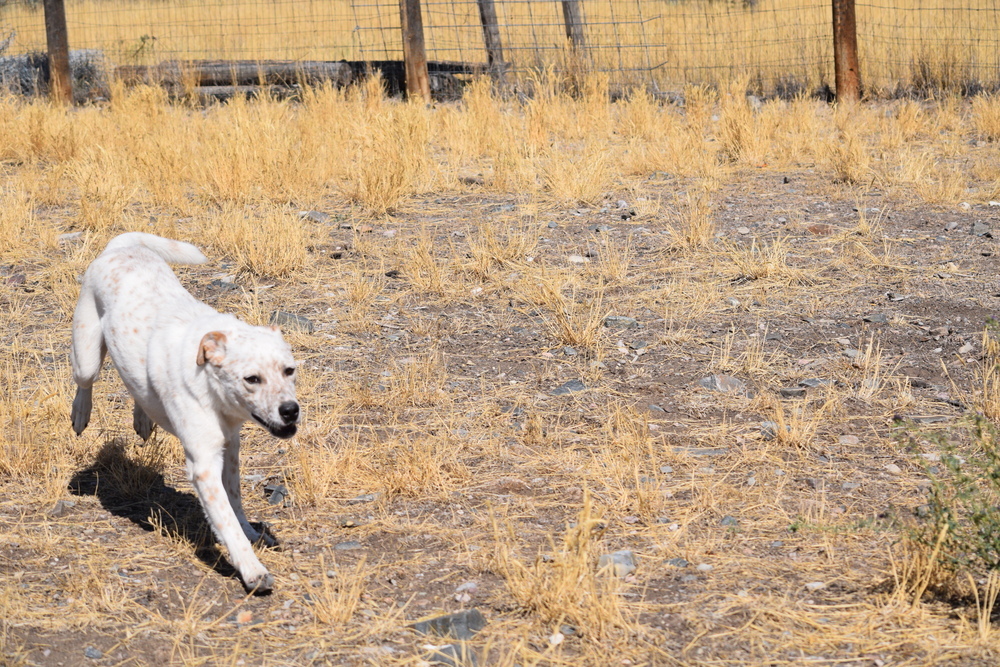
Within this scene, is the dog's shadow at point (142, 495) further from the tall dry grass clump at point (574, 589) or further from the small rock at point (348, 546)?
the tall dry grass clump at point (574, 589)

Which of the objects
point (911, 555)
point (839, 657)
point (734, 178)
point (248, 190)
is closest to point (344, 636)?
point (839, 657)

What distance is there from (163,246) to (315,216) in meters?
3.47

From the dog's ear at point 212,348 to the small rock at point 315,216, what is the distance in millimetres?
4445

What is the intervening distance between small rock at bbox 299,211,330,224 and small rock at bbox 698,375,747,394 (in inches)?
141

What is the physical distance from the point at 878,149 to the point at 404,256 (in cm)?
496

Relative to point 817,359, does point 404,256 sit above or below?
above

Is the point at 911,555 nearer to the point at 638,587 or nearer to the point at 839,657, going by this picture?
the point at 839,657

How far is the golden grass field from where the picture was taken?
131 inches

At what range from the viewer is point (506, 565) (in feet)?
11.7

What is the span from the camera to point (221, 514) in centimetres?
349

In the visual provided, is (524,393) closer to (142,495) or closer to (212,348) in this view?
(142,495)

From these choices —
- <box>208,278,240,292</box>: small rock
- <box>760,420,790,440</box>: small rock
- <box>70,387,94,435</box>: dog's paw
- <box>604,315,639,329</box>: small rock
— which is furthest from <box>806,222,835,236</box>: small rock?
<box>70,387,94,435</box>: dog's paw

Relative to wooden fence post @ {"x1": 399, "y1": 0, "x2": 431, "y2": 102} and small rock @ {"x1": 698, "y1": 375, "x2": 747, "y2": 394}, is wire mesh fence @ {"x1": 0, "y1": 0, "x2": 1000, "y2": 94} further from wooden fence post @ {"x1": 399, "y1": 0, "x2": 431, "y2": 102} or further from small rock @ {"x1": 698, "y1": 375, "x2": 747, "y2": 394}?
small rock @ {"x1": 698, "y1": 375, "x2": 747, "y2": 394}

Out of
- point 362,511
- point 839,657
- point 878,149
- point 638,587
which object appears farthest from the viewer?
point 878,149
